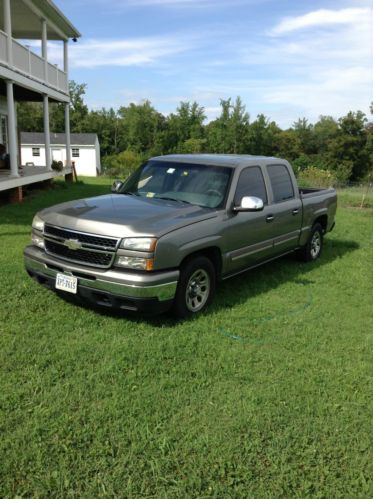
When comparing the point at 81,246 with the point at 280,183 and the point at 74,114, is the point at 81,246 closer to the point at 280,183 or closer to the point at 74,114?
the point at 280,183

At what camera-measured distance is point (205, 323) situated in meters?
4.82

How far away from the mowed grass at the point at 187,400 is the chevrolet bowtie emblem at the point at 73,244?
0.73 m

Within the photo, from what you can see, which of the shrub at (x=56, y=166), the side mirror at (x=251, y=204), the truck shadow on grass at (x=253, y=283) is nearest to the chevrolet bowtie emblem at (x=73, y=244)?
the truck shadow on grass at (x=253, y=283)

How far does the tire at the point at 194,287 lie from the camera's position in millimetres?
4723

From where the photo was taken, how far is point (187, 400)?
344 cm

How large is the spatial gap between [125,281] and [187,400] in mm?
1310

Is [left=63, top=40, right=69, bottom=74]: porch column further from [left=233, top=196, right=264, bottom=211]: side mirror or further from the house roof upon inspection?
the house roof

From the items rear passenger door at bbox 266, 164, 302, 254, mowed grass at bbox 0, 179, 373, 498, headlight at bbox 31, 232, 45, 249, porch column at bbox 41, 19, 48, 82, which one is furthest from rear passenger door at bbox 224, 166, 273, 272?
porch column at bbox 41, 19, 48, 82

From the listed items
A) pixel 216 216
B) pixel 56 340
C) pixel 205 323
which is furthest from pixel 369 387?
pixel 56 340

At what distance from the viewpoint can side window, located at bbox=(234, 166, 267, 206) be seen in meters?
5.70

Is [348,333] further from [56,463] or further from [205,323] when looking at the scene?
[56,463]

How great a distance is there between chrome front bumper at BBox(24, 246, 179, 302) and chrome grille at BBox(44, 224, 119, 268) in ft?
0.27

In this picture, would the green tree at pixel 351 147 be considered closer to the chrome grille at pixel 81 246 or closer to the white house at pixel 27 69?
the white house at pixel 27 69

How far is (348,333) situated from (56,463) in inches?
130
